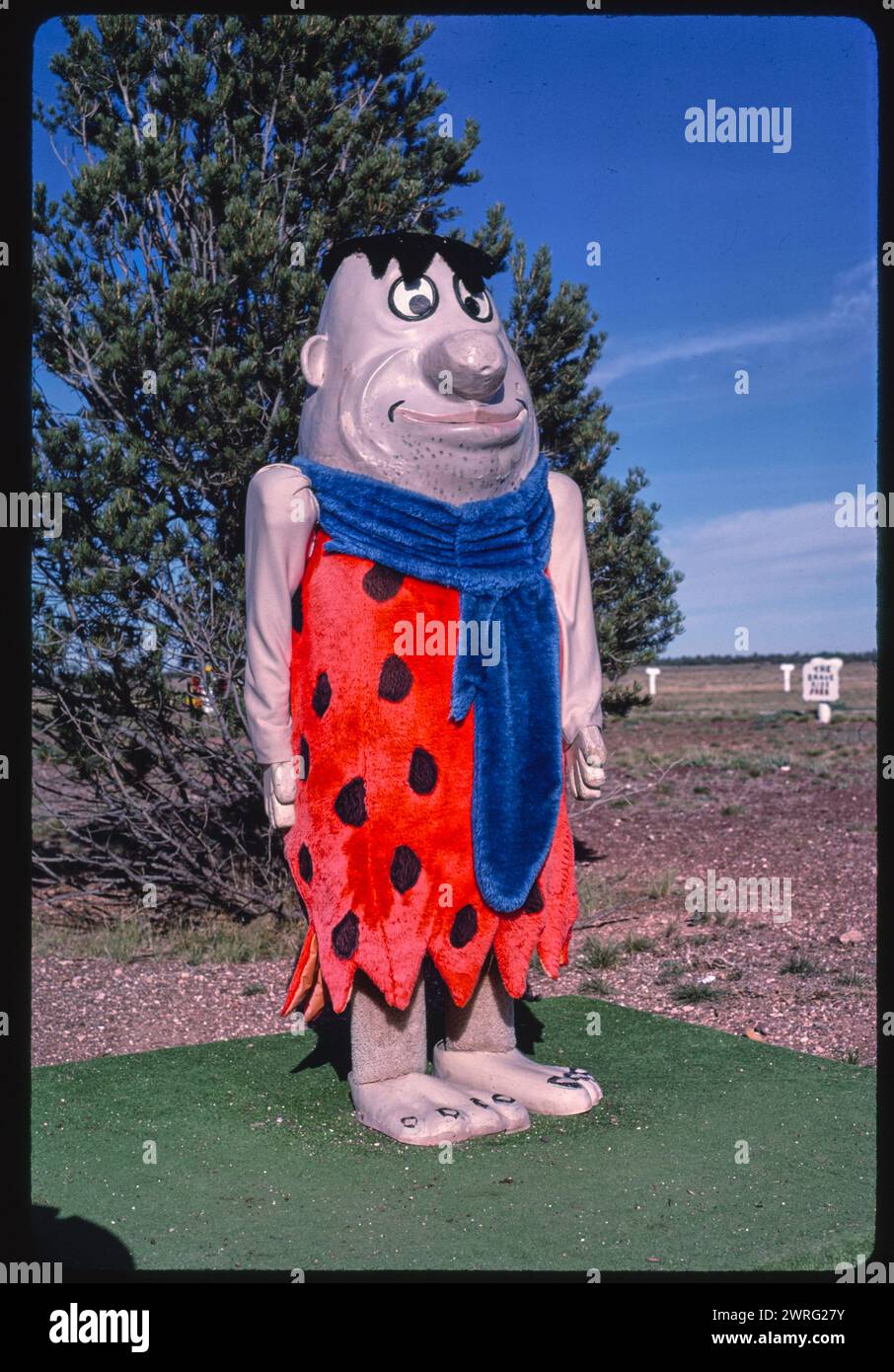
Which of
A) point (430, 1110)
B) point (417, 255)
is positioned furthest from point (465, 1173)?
point (417, 255)

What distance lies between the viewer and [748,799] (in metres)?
11.9

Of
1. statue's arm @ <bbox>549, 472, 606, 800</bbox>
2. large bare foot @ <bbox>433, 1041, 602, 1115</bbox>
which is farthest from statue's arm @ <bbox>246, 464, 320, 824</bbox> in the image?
large bare foot @ <bbox>433, 1041, 602, 1115</bbox>

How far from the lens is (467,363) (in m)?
3.20

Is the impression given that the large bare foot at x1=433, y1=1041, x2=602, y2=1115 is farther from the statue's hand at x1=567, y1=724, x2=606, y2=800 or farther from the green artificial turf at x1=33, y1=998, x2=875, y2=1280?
the statue's hand at x1=567, y1=724, x2=606, y2=800

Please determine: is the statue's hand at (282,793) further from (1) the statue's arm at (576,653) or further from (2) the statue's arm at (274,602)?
(1) the statue's arm at (576,653)

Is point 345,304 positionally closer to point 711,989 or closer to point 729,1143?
point 729,1143

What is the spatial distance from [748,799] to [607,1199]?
30.5 feet

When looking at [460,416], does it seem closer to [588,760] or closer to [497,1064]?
[588,760]

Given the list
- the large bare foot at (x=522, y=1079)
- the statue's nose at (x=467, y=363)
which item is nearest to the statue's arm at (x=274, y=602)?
the statue's nose at (x=467, y=363)

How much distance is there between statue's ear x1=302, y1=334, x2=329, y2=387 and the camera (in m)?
3.44

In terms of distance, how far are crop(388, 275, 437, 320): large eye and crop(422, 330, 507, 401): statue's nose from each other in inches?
4.4

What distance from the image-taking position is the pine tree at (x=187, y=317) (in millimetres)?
5230
